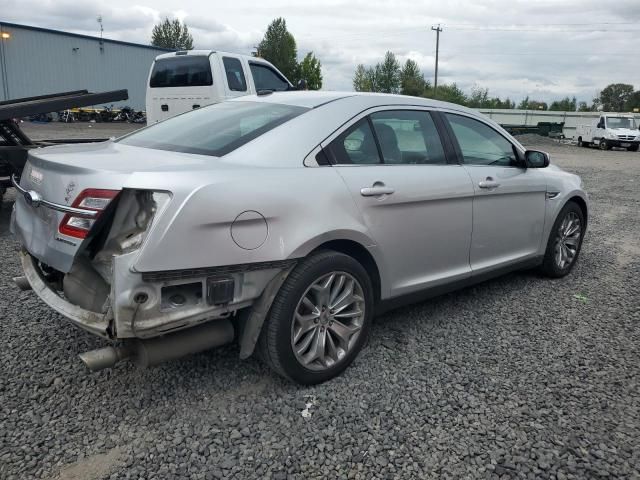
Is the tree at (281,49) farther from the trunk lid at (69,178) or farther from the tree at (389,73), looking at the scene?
the trunk lid at (69,178)

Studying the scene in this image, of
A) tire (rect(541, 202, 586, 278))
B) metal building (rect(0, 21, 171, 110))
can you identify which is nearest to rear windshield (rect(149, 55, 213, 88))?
tire (rect(541, 202, 586, 278))

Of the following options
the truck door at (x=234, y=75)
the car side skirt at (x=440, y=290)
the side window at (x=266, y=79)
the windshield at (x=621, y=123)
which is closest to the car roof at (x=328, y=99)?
the car side skirt at (x=440, y=290)

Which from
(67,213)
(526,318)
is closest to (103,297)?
(67,213)

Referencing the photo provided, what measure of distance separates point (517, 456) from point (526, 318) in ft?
5.98

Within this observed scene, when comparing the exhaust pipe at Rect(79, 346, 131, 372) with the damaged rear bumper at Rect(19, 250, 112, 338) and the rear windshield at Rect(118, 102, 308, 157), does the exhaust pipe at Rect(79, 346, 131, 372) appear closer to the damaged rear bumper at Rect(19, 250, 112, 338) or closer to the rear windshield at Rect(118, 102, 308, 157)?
the damaged rear bumper at Rect(19, 250, 112, 338)

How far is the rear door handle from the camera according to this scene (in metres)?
3.19

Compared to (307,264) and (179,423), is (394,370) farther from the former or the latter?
(179,423)

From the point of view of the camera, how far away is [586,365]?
3.44 m

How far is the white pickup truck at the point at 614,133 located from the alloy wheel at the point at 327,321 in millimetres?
28914

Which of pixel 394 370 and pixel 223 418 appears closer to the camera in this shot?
pixel 223 418

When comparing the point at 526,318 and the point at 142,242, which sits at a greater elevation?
the point at 142,242

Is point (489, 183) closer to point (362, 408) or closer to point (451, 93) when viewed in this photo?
point (362, 408)

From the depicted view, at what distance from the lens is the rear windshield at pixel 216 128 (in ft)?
10.3

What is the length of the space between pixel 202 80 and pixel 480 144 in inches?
291
